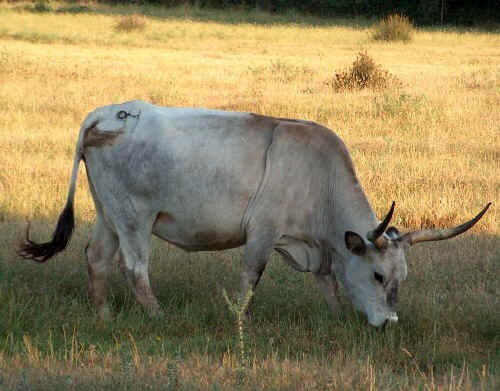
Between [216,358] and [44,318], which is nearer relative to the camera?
[216,358]

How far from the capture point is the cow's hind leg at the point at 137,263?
6.39 metres

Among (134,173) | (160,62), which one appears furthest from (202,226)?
(160,62)

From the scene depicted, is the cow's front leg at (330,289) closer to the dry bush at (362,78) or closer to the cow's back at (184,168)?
the cow's back at (184,168)

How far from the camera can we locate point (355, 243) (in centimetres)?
594

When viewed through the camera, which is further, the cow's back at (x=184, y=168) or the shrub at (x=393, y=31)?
the shrub at (x=393, y=31)

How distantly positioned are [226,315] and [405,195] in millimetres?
4069

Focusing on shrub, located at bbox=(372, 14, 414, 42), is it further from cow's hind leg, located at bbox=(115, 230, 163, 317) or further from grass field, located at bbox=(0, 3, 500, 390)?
cow's hind leg, located at bbox=(115, 230, 163, 317)

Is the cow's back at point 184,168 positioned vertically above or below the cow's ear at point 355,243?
above

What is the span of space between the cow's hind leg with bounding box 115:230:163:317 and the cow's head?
1.51m

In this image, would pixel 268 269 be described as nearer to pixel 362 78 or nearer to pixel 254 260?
pixel 254 260

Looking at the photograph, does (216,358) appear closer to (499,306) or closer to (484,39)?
(499,306)

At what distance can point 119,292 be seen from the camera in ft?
22.7

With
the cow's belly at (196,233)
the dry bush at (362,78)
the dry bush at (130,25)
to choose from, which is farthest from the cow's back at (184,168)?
the dry bush at (130,25)

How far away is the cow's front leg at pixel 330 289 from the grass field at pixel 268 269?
0.08m
